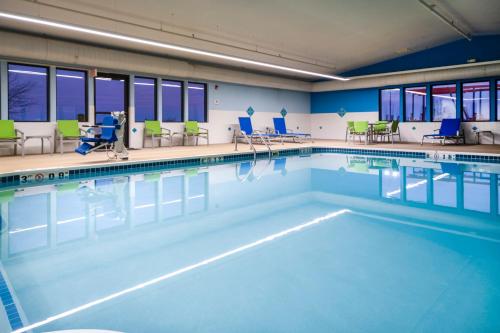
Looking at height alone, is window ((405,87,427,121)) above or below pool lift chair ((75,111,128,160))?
above

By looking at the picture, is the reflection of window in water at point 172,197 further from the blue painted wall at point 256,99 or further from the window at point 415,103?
the window at point 415,103

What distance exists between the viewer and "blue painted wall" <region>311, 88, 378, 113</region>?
1384 cm

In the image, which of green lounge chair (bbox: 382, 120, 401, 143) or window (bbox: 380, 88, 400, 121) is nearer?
green lounge chair (bbox: 382, 120, 401, 143)

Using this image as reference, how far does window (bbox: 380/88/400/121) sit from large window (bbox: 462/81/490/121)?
2220 millimetres

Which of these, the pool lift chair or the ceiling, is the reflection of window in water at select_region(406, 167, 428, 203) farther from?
the pool lift chair

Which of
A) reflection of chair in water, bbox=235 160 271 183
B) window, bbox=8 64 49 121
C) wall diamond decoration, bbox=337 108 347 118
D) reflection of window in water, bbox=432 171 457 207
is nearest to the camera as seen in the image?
reflection of window in water, bbox=432 171 457 207

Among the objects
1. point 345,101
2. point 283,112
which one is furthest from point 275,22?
point 345,101

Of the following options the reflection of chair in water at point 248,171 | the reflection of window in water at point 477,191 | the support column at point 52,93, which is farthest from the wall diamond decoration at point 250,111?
the reflection of window in water at point 477,191

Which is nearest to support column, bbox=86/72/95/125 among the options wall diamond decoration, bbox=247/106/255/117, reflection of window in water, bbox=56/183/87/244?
reflection of window in water, bbox=56/183/87/244

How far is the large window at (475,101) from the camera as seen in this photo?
38.0 ft

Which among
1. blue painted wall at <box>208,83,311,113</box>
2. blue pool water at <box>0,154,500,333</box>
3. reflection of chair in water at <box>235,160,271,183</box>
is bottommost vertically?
blue pool water at <box>0,154,500,333</box>

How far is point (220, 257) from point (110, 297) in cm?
78

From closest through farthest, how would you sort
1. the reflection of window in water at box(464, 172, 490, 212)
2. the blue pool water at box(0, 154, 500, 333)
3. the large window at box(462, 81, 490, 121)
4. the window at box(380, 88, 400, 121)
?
the blue pool water at box(0, 154, 500, 333) → the reflection of window in water at box(464, 172, 490, 212) → the large window at box(462, 81, 490, 121) → the window at box(380, 88, 400, 121)

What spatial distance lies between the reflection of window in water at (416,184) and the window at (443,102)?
6428 mm
